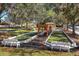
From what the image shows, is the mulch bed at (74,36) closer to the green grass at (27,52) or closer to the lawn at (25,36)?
the green grass at (27,52)

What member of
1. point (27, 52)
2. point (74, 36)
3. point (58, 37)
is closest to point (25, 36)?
point (27, 52)

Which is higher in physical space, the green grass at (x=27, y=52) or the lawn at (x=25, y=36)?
the lawn at (x=25, y=36)

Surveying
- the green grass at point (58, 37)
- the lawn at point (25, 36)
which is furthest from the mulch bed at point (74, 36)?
the lawn at point (25, 36)

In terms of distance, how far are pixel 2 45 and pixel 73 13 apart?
67 centimetres

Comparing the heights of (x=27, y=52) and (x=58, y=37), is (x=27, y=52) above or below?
below

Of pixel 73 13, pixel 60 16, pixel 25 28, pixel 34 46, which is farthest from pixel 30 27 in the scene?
pixel 73 13

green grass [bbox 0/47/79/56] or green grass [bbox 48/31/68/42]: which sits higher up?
green grass [bbox 48/31/68/42]

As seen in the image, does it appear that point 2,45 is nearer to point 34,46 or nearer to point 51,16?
point 34,46

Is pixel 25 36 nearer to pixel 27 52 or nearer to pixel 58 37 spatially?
pixel 27 52

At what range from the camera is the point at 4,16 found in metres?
1.61

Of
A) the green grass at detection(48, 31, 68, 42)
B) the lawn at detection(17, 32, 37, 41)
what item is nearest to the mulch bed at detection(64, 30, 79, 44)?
the green grass at detection(48, 31, 68, 42)

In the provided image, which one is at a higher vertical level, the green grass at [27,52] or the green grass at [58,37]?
the green grass at [58,37]

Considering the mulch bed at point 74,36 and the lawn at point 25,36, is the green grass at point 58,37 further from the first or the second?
the lawn at point 25,36

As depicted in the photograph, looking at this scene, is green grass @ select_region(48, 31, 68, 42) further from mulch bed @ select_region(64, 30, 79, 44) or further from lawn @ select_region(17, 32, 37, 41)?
lawn @ select_region(17, 32, 37, 41)
